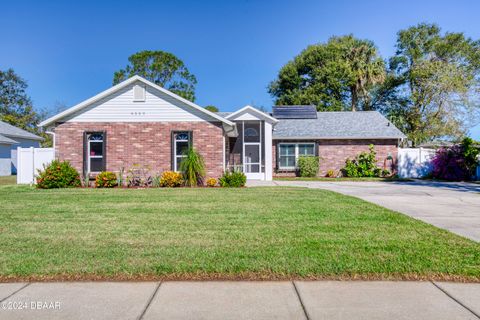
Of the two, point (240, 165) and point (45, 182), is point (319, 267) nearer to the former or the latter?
point (45, 182)

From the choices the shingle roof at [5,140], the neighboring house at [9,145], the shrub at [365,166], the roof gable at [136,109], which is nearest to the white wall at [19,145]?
the neighboring house at [9,145]

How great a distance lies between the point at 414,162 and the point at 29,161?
23.5 m

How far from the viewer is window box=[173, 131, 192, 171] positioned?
50.8ft

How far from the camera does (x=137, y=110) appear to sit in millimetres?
15414

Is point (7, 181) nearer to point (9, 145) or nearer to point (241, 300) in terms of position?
point (9, 145)

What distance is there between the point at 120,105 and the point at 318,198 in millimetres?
10195

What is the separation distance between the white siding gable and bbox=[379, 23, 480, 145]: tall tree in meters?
21.0

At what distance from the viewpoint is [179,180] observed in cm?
1466

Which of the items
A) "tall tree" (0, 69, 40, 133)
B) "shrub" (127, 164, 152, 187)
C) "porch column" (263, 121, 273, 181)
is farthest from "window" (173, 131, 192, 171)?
"tall tree" (0, 69, 40, 133)

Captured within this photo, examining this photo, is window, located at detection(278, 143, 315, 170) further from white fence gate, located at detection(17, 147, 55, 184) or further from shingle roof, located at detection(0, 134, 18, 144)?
shingle roof, located at detection(0, 134, 18, 144)

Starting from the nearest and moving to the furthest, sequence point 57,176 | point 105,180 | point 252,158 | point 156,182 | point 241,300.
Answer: point 241,300, point 57,176, point 105,180, point 156,182, point 252,158

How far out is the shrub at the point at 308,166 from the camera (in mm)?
22141

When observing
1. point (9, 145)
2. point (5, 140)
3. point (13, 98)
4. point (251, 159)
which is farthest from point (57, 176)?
point (13, 98)

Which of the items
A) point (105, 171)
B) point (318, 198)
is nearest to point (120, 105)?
point (105, 171)
